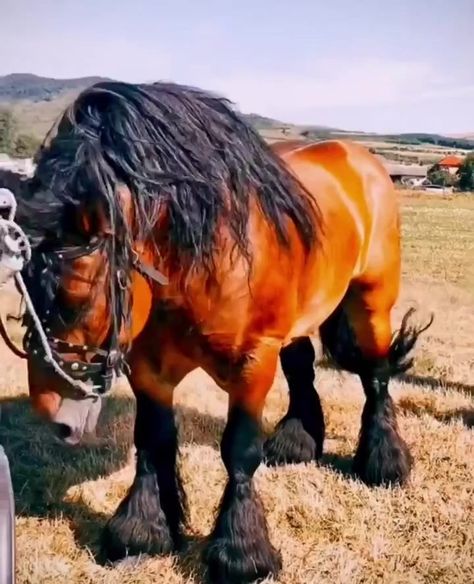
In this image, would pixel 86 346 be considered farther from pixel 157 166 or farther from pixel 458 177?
pixel 458 177

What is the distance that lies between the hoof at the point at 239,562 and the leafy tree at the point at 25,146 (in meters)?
0.75

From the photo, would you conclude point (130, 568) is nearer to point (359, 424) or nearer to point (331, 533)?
point (331, 533)

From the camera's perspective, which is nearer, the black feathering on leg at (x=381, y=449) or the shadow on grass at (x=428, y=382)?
the black feathering on leg at (x=381, y=449)

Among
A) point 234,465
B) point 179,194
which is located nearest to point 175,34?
point 179,194

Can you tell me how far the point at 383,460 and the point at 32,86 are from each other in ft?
3.36

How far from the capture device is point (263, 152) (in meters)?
1.41

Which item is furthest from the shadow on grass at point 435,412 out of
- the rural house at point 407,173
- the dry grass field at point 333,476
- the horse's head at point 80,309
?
the horse's head at point 80,309

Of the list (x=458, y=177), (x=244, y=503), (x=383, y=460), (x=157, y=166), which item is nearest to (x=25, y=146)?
(x=157, y=166)

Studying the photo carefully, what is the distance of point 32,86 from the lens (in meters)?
1.49

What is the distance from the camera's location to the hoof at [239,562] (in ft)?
4.77

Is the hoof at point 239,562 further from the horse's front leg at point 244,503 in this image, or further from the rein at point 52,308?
the rein at point 52,308

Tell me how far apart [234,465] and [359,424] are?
63 cm

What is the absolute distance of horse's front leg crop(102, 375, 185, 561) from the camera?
1.53 meters

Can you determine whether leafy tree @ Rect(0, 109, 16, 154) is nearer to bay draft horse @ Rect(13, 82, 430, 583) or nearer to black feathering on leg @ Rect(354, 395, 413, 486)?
bay draft horse @ Rect(13, 82, 430, 583)
